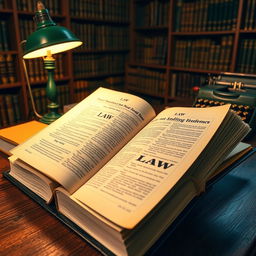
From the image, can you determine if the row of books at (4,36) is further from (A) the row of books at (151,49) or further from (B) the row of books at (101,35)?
(A) the row of books at (151,49)

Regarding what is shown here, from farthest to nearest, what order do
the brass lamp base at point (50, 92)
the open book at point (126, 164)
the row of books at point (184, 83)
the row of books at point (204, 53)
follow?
the row of books at point (184, 83), the row of books at point (204, 53), the brass lamp base at point (50, 92), the open book at point (126, 164)

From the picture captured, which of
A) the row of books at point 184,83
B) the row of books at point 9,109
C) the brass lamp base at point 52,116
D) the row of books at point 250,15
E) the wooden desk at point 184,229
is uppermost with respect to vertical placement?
the row of books at point 250,15

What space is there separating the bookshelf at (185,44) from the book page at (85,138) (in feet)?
3.73

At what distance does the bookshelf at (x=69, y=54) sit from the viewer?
82.0 inches

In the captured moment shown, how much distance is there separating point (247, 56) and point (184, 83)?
658 millimetres

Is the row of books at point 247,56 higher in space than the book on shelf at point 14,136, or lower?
higher

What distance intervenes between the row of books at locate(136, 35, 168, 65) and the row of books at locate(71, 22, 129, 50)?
0.59ft

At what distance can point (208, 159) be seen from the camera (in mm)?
476

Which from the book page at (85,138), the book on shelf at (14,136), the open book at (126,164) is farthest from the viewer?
the book on shelf at (14,136)

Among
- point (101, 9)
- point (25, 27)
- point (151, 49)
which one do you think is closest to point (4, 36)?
point (25, 27)

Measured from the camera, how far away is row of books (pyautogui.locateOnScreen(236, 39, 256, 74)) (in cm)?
205

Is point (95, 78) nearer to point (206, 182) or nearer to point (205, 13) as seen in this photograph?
point (205, 13)

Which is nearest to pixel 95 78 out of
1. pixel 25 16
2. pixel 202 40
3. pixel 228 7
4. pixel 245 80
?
pixel 25 16

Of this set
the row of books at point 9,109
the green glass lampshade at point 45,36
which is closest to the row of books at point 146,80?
the row of books at point 9,109
